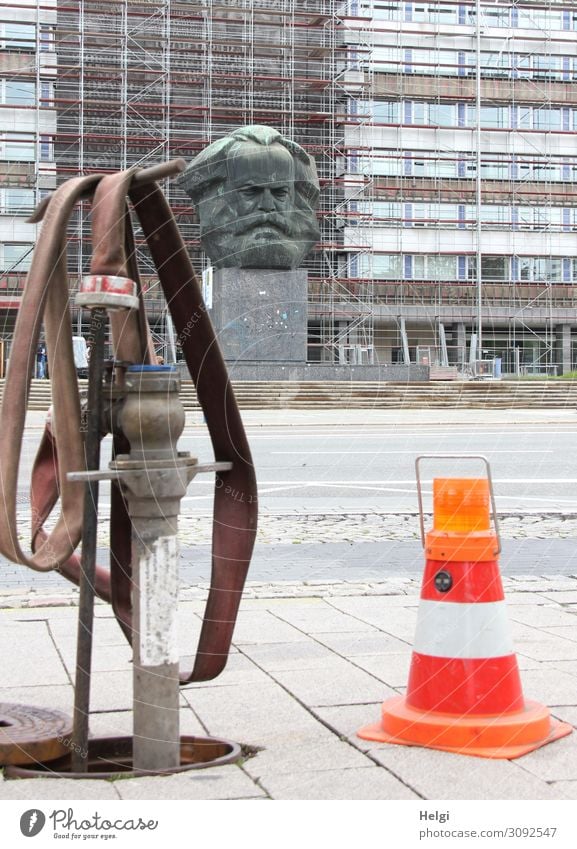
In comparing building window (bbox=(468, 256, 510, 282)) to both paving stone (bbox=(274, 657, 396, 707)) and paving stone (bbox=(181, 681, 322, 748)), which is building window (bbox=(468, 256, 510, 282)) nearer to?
paving stone (bbox=(274, 657, 396, 707))

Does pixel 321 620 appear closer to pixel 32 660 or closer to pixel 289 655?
pixel 289 655

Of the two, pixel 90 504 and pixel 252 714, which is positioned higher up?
pixel 90 504

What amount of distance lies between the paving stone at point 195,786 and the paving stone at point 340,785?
2.8 inches

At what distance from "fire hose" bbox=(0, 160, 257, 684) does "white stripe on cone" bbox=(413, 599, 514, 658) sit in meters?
0.65

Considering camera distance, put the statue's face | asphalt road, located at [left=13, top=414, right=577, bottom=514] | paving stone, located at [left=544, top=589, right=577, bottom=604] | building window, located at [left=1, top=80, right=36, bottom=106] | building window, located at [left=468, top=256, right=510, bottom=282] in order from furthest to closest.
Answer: building window, located at [left=468, top=256, right=510, bottom=282] < building window, located at [left=1, top=80, right=36, bottom=106] < the statue's face < asphalt road, located at [left=13, top=414, right=577, bottom=514] < paving stone, located at [left=544, top=589, right=577, bottom=604]

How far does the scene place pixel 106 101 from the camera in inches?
1752

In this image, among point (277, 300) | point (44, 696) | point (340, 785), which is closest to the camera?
point (340, 785)

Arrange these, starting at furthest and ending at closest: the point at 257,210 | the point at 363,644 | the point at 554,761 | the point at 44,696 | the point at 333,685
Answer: the point at 257,210 < the point at 363,644 < the point at 333,685 < the point at 44,696 < the point at 554,761

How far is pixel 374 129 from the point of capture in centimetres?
4981

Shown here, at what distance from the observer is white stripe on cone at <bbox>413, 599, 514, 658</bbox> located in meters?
4.01

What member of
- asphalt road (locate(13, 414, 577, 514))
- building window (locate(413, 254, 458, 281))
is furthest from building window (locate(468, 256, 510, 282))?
asphalt road (locate(13, 414, 577, 514))

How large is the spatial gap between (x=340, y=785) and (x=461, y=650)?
29.2 inches

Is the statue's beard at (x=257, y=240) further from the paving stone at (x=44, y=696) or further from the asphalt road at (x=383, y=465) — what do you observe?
the paving stone at (x=44, y=696)

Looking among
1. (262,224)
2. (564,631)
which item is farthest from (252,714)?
(262,224)
